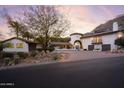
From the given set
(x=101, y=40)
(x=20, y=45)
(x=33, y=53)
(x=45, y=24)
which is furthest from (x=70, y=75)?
(x=101, y=40)

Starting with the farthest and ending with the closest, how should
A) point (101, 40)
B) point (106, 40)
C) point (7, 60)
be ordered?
1. point (101, 40)
2. point (106, 40)
3. point (7, 60)

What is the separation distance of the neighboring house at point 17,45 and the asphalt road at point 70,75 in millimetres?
444

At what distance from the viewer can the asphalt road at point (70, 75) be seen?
2703 millimetres

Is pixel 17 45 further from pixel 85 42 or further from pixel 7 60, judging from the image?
pixel 85 42

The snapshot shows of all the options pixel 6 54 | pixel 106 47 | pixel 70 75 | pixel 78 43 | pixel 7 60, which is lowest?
pixel 70 75

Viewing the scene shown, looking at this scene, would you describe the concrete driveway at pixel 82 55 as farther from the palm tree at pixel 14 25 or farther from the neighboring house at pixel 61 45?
the palm tree at pixel 14 25

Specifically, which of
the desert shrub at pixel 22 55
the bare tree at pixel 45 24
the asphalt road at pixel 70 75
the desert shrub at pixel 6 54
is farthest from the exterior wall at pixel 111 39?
the desert shrub at pixel 6 54

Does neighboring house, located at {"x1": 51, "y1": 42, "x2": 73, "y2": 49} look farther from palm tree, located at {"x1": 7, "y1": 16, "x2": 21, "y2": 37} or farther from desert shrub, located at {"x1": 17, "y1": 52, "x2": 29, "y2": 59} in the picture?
palm tree, located at {"x1": 7, "y1": 16, "x2": 21, "y2": 37}

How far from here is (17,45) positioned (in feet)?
10.8

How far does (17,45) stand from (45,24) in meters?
0.84

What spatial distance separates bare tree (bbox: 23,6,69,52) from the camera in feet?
11.1

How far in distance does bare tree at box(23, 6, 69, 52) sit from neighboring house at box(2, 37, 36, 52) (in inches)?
12.1
